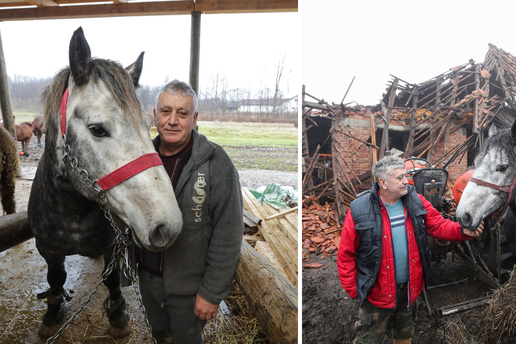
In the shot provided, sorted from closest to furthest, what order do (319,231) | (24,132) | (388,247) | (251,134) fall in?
(388,247), (319,231), (251,134), (24,132)

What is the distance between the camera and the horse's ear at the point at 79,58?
3.88 feet

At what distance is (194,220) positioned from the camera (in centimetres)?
131

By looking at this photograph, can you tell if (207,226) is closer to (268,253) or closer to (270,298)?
(270,298)

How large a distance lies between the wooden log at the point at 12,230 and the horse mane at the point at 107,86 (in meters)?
1.49

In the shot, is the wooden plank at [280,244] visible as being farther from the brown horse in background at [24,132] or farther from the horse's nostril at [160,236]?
the brown horse in background at [24,132]

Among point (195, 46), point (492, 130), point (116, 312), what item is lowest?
point (116, 312)

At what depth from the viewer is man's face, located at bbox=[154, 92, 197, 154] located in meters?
1.29

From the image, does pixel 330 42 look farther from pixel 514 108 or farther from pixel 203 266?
pixel 203 266

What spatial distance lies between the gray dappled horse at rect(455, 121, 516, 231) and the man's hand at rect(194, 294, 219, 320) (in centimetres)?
170

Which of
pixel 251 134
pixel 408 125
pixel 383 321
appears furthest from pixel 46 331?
pixel 251 134

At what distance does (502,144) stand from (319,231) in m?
1.39

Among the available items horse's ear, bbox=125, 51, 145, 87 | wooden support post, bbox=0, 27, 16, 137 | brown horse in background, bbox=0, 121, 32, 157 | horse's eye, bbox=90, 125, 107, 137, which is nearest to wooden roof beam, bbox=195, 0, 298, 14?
horse's ear, bbox=125, 51, 145, 87

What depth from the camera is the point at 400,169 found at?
5.93 feet

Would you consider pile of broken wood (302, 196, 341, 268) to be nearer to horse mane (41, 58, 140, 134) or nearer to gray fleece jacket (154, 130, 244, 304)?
gray fleece jacket (154, 130, 244, 304)
